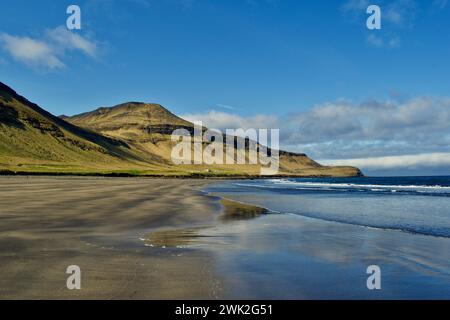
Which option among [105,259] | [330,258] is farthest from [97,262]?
[330,258]

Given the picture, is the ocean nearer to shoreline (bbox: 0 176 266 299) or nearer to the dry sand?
shoreline (bbox: 0 176 266 299)

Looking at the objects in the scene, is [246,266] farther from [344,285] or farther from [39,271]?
[39,271]

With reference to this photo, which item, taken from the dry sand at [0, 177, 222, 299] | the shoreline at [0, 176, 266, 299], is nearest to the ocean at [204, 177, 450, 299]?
the shoreline at [0, 176, 266, 299]

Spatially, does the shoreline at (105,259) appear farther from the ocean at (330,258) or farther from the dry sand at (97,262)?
the ocean at (330,258)

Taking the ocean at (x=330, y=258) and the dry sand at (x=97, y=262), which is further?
the ocean at (x=330, y=258)

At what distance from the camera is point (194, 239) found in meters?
18.2

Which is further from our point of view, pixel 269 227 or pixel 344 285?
pixel 269 227

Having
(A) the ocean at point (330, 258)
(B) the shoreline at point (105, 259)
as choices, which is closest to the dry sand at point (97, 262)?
(B) the shoreline at point (105, 259)

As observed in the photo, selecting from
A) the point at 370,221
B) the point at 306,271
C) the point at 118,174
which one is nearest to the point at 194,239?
the point at 306,271

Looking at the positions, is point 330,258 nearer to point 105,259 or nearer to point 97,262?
point 105,259

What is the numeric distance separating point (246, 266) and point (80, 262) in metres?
5.02

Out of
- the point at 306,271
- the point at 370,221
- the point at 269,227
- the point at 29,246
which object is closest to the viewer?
the point at 306,271

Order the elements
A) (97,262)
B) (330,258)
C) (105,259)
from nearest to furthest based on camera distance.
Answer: (97,262) < (105,259) < (330,258)

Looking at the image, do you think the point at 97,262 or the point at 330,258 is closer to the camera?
the point at 97,262
